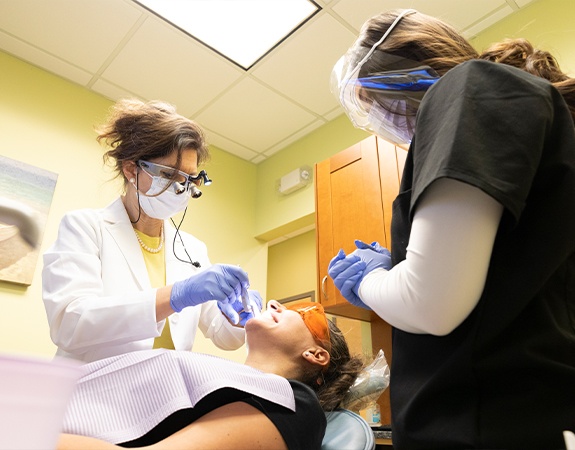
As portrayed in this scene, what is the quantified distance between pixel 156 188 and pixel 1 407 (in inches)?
56.5

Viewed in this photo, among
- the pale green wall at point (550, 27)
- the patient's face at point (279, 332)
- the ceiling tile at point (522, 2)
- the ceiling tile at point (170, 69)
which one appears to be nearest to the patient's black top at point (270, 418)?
the patient's face at point (279, 332)

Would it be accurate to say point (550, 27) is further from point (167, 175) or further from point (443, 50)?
point (167, 175)

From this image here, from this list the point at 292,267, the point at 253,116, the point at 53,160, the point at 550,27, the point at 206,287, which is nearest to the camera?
the point at 206,287

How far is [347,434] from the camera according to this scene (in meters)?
1.15

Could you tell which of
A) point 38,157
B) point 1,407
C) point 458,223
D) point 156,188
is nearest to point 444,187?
point 458,223

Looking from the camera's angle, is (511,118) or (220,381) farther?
(220,381)

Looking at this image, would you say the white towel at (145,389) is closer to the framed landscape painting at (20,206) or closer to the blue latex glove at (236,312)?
the blue latex glove at (236,312)

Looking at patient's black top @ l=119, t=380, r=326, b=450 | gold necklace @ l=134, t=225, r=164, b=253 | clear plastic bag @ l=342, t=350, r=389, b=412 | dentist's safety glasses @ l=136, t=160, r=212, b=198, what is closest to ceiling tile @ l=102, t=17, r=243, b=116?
dentist's safety glasses @ l=136, t=160, r=212, b=198

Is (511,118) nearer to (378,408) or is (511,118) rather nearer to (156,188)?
(156,188)

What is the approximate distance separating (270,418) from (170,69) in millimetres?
2611

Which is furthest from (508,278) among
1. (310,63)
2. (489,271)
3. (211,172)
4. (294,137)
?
(211,172)

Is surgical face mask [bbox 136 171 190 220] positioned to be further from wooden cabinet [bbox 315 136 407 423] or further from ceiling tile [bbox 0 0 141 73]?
ceiling tile [bbox 0 0 141 73]

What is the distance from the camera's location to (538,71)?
2.84 ft

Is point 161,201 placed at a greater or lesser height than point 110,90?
lesser
